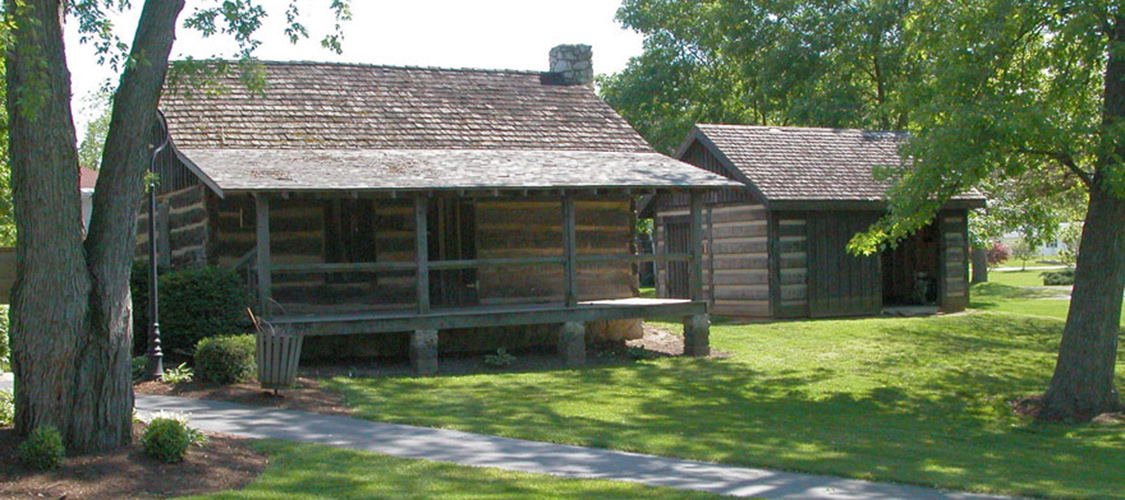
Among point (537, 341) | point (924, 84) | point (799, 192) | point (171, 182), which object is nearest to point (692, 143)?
point (799, 192)

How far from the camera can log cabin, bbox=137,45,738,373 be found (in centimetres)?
1727

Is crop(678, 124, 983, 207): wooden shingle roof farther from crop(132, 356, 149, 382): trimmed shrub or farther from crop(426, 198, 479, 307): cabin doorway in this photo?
crop(132, 356, 149, 382): trimmed shrub

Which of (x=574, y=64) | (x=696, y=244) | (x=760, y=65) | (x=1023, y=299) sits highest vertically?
(x=760, y=65)

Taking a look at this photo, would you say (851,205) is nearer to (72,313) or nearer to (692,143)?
(692,143)

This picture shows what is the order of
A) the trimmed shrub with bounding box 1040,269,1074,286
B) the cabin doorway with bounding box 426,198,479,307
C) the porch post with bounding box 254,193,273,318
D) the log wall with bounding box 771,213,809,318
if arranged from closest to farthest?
the porch post with bounding box 254,193,273,318
the cabin doorway with bounding box 426,198,479,307
the log wall with bounding box 771,213,809,318
the trimmed shrub with bounding box 1040,269,1074,286

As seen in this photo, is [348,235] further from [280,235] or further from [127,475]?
[127,475]

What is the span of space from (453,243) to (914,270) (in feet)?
46.1

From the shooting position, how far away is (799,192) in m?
24.6

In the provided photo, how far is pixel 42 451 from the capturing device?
30.0 feet

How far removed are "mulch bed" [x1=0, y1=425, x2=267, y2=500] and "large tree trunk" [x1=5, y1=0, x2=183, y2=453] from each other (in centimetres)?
28

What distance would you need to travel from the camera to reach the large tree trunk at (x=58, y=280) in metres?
9.66

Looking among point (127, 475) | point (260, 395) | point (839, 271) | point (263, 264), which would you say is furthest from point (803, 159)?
point (127, 475)

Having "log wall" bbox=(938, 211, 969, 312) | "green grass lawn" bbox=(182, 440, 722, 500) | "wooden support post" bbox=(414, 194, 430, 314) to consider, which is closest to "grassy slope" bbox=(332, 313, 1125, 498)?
"wooden support post" bbox=(414, 194, 430, 314)

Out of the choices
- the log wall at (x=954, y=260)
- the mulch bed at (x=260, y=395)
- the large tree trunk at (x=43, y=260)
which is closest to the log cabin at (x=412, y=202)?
the mulch bed at (x=260, y=395)
